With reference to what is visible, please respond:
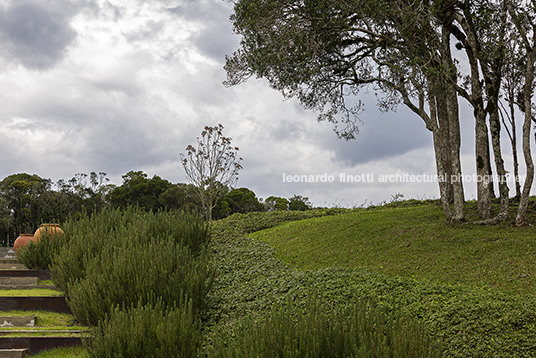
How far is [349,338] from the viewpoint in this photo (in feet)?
10.3

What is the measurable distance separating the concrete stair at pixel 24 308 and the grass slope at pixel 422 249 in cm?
421

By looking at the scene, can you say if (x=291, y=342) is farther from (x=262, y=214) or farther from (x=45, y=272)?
(x=262, y=214)

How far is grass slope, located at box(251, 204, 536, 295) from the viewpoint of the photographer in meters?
6.12

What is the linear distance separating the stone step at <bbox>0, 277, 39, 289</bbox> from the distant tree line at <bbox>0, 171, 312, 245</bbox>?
Result: 19348 millimetres

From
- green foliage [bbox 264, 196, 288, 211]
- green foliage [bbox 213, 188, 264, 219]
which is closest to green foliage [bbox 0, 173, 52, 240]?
green foliage [bbox 213, 188, 264, 219]

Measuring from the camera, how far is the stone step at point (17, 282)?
784 cm

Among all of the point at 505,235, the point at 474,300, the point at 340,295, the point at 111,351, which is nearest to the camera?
the point at 111,351

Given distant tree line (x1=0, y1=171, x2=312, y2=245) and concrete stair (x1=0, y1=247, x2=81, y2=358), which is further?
distant tree line (x1=0, y1=171, x2=312, y2=245)

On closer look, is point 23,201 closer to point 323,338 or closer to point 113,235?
point 113,235

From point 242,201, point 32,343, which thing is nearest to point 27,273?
point 32,343

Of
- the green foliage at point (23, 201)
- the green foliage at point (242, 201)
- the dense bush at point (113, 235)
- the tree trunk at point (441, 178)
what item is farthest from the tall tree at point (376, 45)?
the green foliage at point (23, 201)

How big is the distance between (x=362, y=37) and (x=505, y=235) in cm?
689

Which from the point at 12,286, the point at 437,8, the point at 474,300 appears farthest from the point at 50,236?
the point at 437,8

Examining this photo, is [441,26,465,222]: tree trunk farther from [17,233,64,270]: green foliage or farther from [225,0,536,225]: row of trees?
[17,233,64,270]: green foliage
